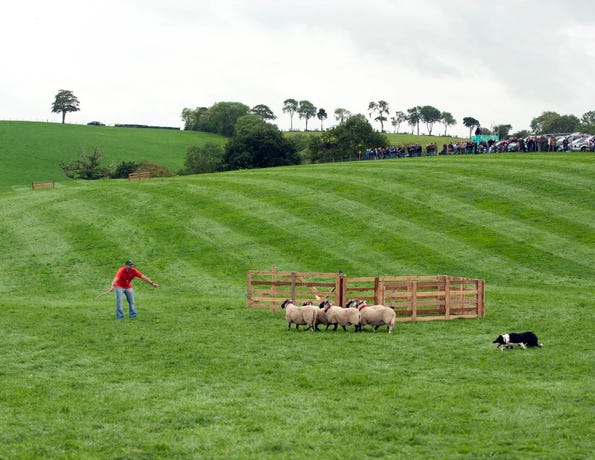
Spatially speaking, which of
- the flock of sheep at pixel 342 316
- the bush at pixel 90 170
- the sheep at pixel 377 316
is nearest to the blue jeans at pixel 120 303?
the flock of sheep at pixel 342 316

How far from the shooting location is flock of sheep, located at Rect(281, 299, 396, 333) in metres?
25.6

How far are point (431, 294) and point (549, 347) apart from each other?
269 inches

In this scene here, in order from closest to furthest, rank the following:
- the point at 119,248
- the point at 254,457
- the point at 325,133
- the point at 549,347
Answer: the point at 254,457 < the point at 549,347 < the point at 119,248 < the point at 325,133

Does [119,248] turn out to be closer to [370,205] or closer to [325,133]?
[370,205]

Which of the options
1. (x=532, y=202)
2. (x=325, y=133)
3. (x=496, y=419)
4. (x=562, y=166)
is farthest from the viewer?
(x=325, y=133)

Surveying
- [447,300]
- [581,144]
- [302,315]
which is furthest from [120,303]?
[581,144]

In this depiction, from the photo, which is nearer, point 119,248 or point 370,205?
point 119,248

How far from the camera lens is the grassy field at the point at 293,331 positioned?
14219 millimetres

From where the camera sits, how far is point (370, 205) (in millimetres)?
59094

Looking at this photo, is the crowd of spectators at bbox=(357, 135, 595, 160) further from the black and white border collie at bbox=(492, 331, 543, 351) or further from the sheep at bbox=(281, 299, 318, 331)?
the black and white border collie at bbox=(492, 331, 543, 351)

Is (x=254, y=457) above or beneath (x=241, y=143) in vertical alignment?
beneath

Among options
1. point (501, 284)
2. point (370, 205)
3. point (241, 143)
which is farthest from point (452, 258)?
point (241, 143)

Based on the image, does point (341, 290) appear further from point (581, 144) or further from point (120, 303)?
point (581, 144)

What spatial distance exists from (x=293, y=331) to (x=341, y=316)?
1651 mm
